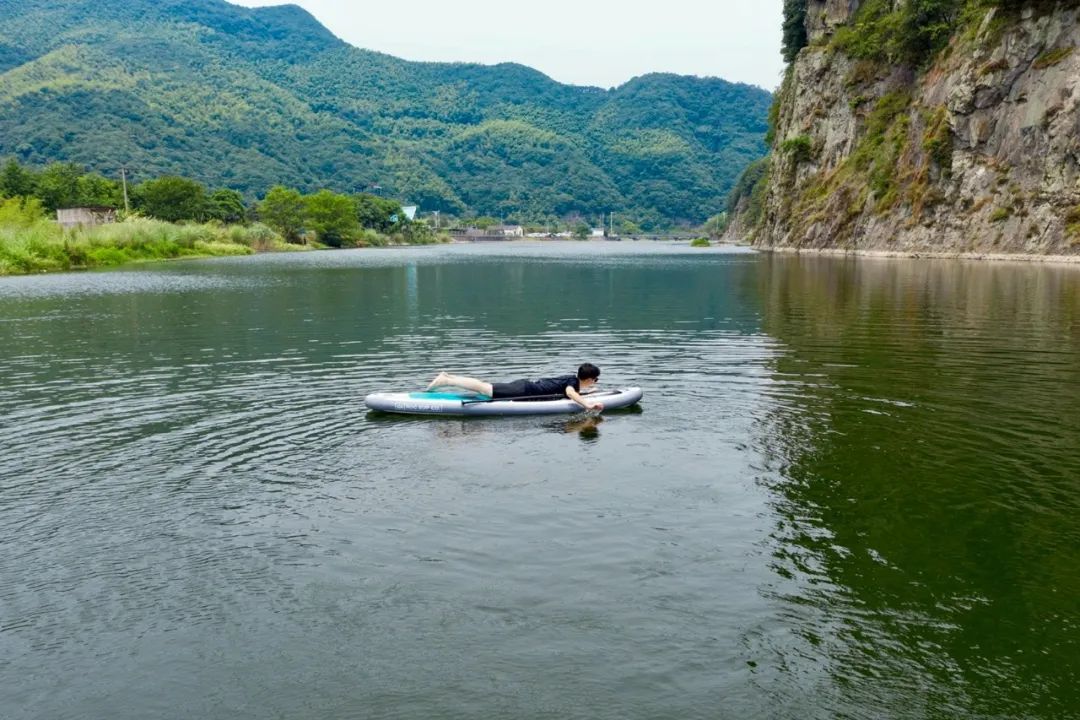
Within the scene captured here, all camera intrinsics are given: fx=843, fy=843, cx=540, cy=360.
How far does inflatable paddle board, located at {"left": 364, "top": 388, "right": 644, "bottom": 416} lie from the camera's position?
67.7 feet

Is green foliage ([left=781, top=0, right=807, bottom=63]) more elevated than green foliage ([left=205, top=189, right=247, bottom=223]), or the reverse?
green foliage ([left=781, top=0, right=807, bottom=63])

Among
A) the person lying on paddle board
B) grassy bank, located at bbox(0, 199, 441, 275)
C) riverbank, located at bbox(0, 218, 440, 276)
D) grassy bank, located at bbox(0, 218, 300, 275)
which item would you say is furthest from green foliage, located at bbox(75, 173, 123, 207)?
the person lying on paddle board

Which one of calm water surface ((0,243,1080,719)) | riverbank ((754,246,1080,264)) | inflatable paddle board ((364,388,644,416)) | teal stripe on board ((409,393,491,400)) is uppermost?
riverbank ((754,246,1080,264))

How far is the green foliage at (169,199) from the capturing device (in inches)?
5694

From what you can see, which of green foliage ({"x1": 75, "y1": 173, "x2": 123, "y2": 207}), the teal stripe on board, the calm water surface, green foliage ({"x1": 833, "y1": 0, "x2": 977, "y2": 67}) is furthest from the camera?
green foliage ({"x1": 75, "y1": 173, "x2": 123, "y2": 207})

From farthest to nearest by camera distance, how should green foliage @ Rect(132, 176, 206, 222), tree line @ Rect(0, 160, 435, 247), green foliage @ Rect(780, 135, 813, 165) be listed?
green foliage @ Rect(132, 176, 206, 222) < tree line @ Rect(0, 160, 435, 247) < green foliage @ Rect(780, 135, 813, 165)

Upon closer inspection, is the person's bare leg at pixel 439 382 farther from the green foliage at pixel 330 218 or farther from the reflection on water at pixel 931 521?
the green foliage at pixel 330 218

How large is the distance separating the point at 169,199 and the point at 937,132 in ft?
395

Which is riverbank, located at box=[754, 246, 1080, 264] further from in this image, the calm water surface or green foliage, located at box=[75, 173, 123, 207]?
green foliage, located at box=[75, 173, 123, 207]

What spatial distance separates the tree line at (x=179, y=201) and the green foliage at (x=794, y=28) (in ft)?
319

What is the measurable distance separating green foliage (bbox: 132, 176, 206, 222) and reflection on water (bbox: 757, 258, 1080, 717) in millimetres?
138006

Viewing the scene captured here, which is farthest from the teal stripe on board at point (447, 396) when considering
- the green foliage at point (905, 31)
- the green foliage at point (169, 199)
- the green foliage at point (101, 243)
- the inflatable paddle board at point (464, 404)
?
the green foliage at point (169, 199)

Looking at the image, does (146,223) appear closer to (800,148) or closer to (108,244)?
(108,244)

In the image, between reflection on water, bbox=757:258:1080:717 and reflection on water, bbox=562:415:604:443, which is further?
reflection on water, bbox=562:415:604:443
